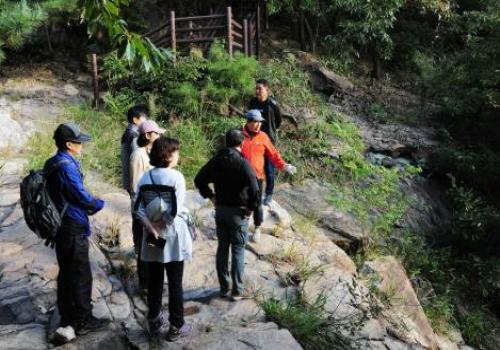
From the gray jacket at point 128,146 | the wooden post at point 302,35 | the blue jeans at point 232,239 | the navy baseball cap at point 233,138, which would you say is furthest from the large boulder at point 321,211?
the wooden post at point 302,35

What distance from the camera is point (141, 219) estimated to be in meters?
4.16

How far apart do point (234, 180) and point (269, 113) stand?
8.42 feet

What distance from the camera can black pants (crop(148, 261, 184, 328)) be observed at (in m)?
4.23

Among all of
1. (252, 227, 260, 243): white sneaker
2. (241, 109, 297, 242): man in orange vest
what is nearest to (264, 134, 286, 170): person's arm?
(241, 109, 297, 242): man in orange vest

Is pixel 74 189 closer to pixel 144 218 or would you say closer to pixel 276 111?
pixel 144 218

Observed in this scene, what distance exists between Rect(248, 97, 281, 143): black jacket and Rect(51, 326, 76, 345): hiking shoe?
13.2 feet

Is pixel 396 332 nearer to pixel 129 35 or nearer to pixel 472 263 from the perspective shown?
pixel 472 263

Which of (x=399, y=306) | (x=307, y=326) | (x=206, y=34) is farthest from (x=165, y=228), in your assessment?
(x=206, y=34)

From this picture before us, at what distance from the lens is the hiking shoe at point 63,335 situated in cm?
415

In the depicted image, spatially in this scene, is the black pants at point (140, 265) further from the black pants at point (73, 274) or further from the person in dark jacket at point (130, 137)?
the black pants at point (73, 274)

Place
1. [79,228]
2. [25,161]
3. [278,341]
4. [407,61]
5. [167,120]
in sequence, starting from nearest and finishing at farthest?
[79,228] → [278,341] → [25,161] → [167,120] → [407,61]

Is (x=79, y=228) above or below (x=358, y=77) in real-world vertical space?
below

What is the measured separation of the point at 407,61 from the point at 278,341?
14.0 metres

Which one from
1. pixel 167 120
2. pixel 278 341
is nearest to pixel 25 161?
pixel 167 120
